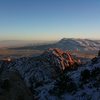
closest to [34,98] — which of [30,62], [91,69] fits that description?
[91,69]

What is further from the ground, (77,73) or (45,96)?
(77,73)

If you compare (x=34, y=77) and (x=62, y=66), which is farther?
(x=62, y=66)

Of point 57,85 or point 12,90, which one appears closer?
point 12,90

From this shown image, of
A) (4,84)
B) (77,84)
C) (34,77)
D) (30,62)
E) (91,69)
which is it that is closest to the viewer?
(4,84)

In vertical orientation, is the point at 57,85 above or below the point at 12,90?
below

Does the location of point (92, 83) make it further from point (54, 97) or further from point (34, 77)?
point (34, 77)

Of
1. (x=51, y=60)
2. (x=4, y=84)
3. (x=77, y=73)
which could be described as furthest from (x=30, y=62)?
(x=4, y=84)

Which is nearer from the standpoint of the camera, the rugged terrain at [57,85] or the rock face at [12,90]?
the rock face at [12,90]

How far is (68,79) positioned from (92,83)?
362 centimetres

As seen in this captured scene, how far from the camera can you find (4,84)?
28.5 m

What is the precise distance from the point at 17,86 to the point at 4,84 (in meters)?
1.73

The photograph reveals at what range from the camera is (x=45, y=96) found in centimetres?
3022

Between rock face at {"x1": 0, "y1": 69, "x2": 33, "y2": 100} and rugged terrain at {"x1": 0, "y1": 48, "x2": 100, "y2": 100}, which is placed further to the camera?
rugged terrain at {"x1": 0, "y1": 48, "x2": 100, "y2": 100}

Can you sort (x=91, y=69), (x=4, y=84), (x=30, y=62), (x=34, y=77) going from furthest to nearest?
(x=30, y=62), (x=34, y=77), (x=91, y=69), (x=4, y=84)
